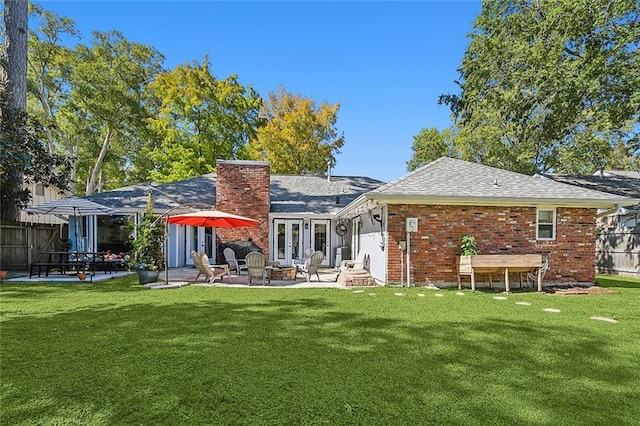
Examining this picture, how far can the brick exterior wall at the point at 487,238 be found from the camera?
10258 millimetres

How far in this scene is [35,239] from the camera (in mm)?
13758

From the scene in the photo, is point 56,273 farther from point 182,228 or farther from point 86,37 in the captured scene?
point 86,37

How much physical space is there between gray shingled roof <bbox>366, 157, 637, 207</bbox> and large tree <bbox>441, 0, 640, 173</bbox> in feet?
15.8

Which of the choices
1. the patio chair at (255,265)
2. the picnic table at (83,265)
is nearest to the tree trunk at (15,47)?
the picnic table at (83,265)

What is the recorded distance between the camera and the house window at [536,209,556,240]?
10664 mm

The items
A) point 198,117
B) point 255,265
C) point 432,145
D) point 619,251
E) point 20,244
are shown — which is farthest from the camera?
point 432,145

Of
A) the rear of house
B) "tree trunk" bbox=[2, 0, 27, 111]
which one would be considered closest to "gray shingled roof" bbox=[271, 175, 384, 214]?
the rear of house

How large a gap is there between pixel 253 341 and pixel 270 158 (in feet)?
77.6

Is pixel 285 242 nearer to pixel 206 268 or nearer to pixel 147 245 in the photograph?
pixel 206 268

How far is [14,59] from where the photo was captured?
1355 cm

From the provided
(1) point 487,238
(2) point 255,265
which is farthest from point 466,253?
(2) point 255,265

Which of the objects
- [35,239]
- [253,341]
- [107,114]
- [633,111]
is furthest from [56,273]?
[633,111]

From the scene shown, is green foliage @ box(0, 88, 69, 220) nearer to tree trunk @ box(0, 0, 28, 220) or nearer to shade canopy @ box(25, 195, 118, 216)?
tree trunk @ box(0, 0, 28, 220)

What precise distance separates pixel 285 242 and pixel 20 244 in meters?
10.1
